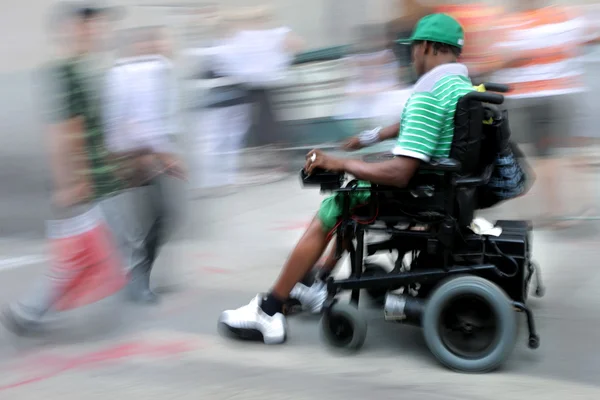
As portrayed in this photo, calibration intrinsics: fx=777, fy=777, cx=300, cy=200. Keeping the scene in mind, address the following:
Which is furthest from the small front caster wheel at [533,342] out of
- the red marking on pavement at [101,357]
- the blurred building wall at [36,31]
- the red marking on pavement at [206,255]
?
the blurred building wall at [36,31]

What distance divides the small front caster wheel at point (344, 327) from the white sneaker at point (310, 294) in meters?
0.38

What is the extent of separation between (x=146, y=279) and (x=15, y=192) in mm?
3756

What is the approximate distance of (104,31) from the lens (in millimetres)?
4504

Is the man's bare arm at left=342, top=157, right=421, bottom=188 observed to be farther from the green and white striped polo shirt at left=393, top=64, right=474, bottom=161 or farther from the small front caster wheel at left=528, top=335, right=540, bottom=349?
the small front caster wheel at left=528, top=335, right=540, bottom=349

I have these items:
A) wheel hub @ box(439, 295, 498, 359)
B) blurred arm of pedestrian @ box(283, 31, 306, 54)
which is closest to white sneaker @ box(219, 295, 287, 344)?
wheel hub @ box(439, 295, 498, 359)

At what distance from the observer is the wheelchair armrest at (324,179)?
3.83m

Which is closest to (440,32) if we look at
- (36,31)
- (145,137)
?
(145,137)

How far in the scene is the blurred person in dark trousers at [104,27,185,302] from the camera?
4.87 m

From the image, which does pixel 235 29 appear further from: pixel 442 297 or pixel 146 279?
pixel 442 297

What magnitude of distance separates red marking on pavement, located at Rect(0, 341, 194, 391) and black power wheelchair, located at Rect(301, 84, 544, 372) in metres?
0.84

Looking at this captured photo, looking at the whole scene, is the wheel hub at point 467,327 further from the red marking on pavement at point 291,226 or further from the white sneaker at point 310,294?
the red marking on pavement at point 291,226

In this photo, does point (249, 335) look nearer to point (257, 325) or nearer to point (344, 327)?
point (257, 325)

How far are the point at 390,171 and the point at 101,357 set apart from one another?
5.83 feet

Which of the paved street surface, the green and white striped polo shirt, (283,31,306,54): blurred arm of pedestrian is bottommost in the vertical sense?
the paved street surface
